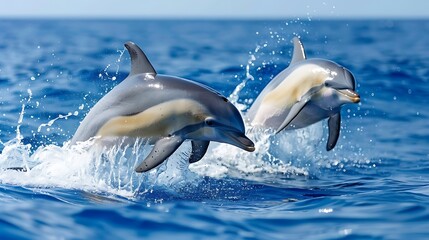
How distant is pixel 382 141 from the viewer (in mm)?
11906

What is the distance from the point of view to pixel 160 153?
700cm

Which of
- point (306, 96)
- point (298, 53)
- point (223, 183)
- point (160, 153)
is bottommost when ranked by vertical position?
point (223, 183)

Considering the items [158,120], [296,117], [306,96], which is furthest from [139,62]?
[296,117]

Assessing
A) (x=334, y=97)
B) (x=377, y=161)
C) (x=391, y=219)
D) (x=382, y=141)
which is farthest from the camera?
(x=382, y=141)

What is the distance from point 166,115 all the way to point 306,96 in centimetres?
228

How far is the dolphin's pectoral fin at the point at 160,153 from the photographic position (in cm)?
696

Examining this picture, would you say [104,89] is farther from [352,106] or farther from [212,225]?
[212,225]

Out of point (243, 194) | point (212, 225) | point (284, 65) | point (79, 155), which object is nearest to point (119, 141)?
point (79, 155)

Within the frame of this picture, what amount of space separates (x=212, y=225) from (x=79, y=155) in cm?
223

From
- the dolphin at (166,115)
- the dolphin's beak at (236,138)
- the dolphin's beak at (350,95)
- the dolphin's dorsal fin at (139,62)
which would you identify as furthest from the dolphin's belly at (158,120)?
the dolphin's beak at (350,95)

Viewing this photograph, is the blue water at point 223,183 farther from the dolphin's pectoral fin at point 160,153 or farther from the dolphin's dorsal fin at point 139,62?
the dolphin's dorsal fin at point 139,62

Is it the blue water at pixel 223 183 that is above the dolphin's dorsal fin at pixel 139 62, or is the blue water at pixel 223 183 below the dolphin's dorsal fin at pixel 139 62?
below

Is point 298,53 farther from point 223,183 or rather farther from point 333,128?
point 223,183

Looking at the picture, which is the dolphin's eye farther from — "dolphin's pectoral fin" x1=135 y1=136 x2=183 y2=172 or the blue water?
the blue water
